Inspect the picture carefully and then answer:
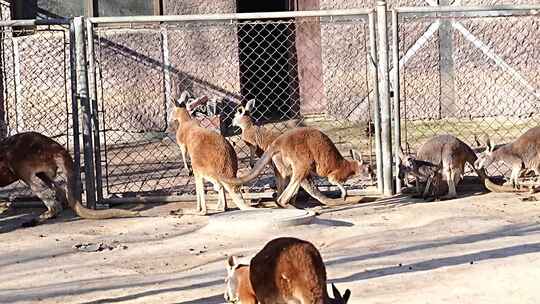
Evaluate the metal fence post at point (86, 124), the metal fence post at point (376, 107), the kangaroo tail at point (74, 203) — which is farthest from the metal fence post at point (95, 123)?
the metal fence post at point (376, 107)

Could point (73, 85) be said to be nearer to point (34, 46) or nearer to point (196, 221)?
point (196, 221)

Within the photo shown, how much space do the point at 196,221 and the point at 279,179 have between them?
892 millimetres

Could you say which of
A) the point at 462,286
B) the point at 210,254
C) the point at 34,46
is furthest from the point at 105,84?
the point at 462,286

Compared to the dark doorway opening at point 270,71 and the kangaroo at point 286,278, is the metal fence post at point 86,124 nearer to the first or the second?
the kangaroo at point 286,278

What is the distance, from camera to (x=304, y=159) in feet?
30.5

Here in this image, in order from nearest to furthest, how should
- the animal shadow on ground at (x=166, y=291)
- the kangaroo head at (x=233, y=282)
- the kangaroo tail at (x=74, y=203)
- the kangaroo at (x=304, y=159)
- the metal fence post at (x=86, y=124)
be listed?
the kangaroo head at (x=233, y=282)
the animal shadow on ground at (x=166, y=291)
the kangaroo at (x=304, y=159)
the kangaroo tail at (x=74, y=203)
the metal fence post at (x=86, y=124)

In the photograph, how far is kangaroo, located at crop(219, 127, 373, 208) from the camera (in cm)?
931

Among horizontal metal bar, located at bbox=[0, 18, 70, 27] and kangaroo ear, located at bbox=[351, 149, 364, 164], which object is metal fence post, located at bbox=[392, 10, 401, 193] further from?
horizontal metal bar, located at bbox=[0, 18, 70, 27]

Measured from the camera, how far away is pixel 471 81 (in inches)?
591

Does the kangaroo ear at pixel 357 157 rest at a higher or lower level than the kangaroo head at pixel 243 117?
lower

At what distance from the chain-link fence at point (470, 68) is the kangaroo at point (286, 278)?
31.7 feet

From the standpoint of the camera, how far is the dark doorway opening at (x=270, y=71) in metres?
15.1

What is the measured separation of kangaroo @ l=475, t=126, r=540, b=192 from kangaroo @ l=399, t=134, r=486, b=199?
18cm

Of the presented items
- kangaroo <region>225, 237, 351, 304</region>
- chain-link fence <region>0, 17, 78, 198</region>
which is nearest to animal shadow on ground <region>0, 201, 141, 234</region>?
kangaroo <region>225, 237, 351, 304</region>
